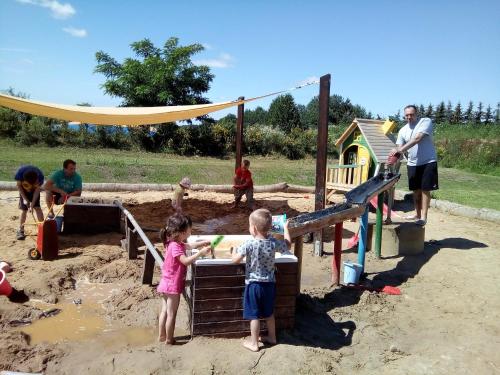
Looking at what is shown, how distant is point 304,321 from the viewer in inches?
156

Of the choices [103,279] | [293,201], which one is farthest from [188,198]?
[103,279]

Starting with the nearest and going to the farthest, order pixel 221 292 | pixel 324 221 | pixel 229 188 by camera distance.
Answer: pixel 221 292
pixel 324 221
pixel 229 188

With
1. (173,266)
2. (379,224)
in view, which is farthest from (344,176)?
(173,266)

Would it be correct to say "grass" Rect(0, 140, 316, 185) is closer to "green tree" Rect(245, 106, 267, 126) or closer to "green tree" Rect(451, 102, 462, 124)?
"green tree" Rect(451, 102, 462, 124)

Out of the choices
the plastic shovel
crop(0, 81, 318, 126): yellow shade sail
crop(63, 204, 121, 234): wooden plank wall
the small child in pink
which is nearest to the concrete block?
the plastic shovel

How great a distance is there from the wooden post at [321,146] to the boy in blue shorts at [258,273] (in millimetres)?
2836

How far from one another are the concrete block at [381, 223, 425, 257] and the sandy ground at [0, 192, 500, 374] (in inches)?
6.6

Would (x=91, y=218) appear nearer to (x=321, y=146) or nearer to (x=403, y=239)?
(x=321, y=146)

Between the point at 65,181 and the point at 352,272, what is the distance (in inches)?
185

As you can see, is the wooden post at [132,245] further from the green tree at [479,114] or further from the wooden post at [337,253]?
the green tree at [479,114]

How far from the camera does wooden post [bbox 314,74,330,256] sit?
5.81 metres

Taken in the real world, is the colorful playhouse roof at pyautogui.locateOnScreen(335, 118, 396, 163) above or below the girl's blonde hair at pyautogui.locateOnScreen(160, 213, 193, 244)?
above

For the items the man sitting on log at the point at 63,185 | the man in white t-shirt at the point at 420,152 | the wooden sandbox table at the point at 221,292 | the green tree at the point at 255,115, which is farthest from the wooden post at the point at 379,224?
the green tree at the point at 255,115

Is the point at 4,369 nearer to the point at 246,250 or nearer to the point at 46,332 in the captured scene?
the point at 46,332
